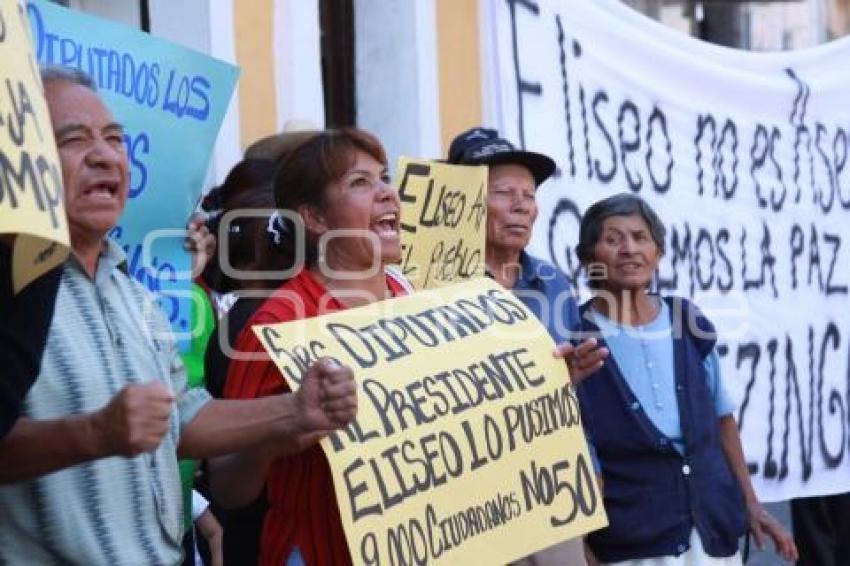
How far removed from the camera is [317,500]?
3605 millimetres

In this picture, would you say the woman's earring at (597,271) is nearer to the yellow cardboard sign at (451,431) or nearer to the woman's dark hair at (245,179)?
the woman's dark hair at (245,179)

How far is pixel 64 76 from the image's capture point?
325 centimetres

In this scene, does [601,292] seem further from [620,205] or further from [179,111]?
[179,111]

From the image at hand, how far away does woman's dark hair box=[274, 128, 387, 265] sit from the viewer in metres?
3.88

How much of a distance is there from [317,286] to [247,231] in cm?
76

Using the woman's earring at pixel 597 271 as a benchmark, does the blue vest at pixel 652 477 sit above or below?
below

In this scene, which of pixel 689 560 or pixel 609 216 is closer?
pixel 689 560

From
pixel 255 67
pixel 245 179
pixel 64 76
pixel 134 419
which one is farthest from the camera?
pixel 255 67

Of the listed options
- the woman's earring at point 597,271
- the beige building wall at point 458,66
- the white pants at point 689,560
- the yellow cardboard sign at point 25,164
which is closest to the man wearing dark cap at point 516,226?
the woman's earring at point 597,271

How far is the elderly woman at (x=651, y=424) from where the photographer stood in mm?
5012

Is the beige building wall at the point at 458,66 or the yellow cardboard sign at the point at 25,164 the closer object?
the yellow cardboard sign at the point at 25,164

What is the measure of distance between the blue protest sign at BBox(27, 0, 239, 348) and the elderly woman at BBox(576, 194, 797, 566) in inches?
49.7

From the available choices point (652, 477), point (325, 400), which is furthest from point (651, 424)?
point (325, 400)

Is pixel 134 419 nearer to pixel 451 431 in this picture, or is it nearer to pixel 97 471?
pixel 97 471
